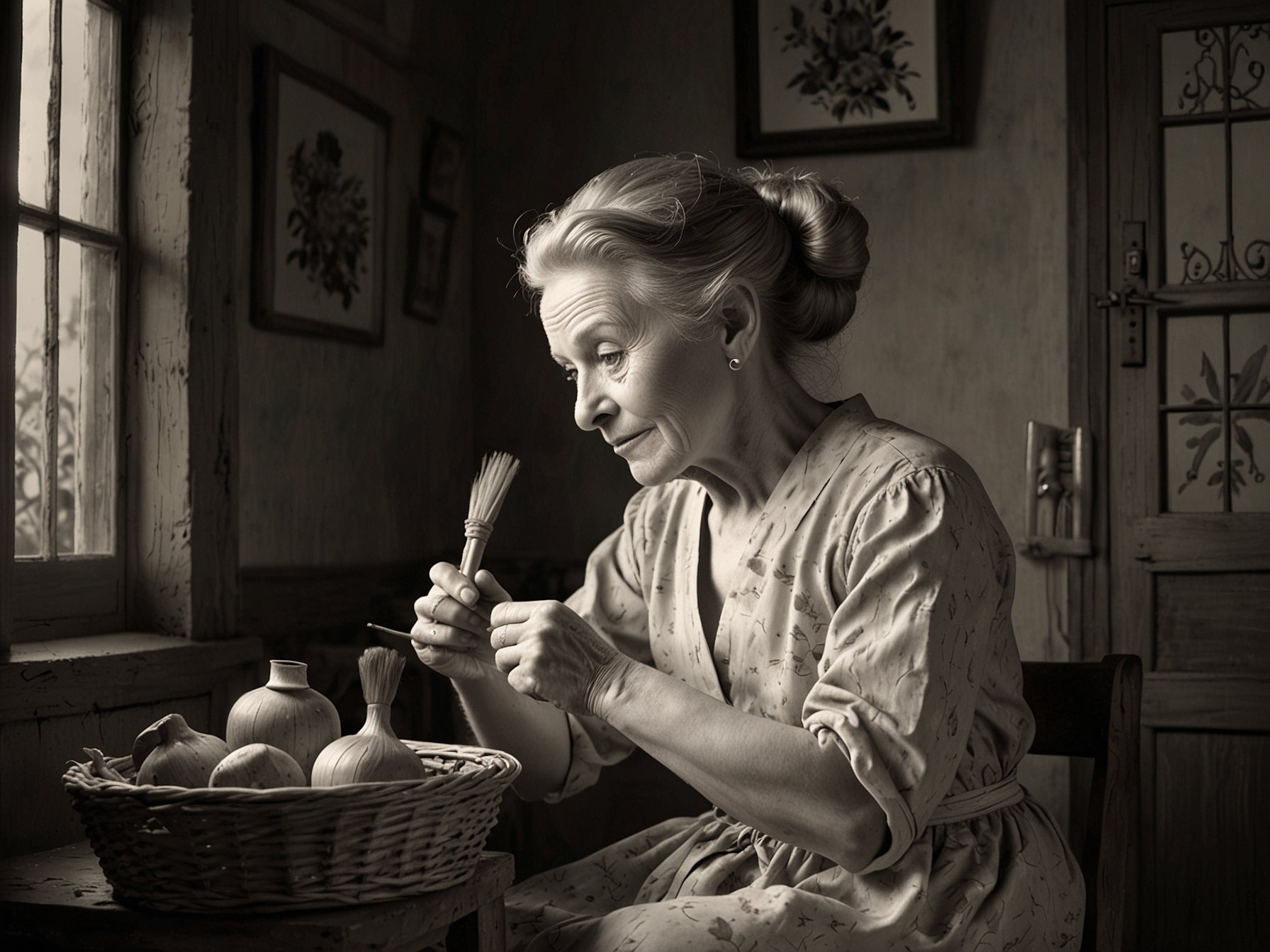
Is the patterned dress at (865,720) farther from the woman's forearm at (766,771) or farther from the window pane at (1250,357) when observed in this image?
the window pane at (1250,357)

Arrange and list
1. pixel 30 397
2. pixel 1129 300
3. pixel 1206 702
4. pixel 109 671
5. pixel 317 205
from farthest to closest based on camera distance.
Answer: pixel 1129 300
pixel 1206 702
pixel 317 205
pixel 30 397
pixel 109 671

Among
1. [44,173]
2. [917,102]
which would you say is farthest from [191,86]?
[917,102]

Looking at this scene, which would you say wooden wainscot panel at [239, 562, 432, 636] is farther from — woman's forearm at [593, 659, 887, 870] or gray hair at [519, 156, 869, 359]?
woman's forearm at [593, 659, 887, 870]

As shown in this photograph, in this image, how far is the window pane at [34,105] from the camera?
1.84 metres

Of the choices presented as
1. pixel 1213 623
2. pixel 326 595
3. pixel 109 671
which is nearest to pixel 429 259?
pixel 326 595

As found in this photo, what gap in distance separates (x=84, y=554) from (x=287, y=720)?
2.93ft

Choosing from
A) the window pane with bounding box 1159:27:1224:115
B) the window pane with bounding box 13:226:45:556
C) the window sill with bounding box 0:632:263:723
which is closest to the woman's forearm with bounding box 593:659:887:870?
the window sill with bounding box 0:632:263:723

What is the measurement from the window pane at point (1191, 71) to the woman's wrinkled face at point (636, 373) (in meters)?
1.87

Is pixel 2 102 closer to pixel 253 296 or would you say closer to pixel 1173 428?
pixel 253 296

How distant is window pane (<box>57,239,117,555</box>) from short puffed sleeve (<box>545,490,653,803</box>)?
0.79m

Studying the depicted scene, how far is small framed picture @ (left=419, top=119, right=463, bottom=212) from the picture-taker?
9.84 ft

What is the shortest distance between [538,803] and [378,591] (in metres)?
0.63

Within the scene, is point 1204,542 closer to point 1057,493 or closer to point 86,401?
point 1057,493

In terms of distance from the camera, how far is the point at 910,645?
4.14 ft
